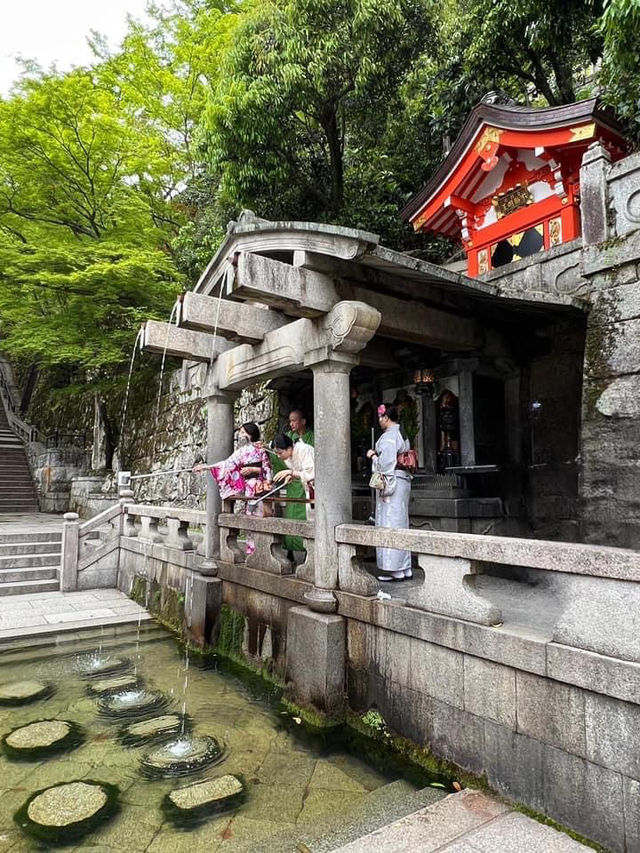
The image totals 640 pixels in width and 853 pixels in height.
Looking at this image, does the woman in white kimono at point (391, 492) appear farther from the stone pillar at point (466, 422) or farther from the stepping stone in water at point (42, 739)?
the stepping stone in water at point (42, 739)

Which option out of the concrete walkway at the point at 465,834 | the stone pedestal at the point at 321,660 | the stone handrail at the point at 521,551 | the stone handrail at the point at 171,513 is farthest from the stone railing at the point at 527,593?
the stone handrail at the point at 171,513

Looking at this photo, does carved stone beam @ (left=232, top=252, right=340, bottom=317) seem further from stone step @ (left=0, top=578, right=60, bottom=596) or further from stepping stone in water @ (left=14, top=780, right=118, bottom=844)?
stone step @ (left=0, top=578, right=60, bottom=596)

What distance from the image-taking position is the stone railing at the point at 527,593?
10.2ft

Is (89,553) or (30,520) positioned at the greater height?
(30,520)

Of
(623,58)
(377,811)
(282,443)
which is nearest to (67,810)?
(377,811)

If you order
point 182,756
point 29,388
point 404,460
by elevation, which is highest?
point 29,388

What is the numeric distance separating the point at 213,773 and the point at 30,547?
8.80m

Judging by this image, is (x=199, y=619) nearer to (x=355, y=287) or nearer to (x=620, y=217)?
→ (x=355, y=287)

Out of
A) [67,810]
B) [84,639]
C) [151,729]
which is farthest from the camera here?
[84,639]

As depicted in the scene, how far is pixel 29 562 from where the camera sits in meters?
11.0

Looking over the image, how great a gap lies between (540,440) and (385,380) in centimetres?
289

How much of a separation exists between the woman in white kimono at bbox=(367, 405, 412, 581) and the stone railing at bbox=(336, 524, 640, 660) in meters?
1.15

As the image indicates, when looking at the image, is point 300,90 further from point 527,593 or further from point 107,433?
point 107,433

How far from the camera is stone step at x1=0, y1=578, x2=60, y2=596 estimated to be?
10260 mm
